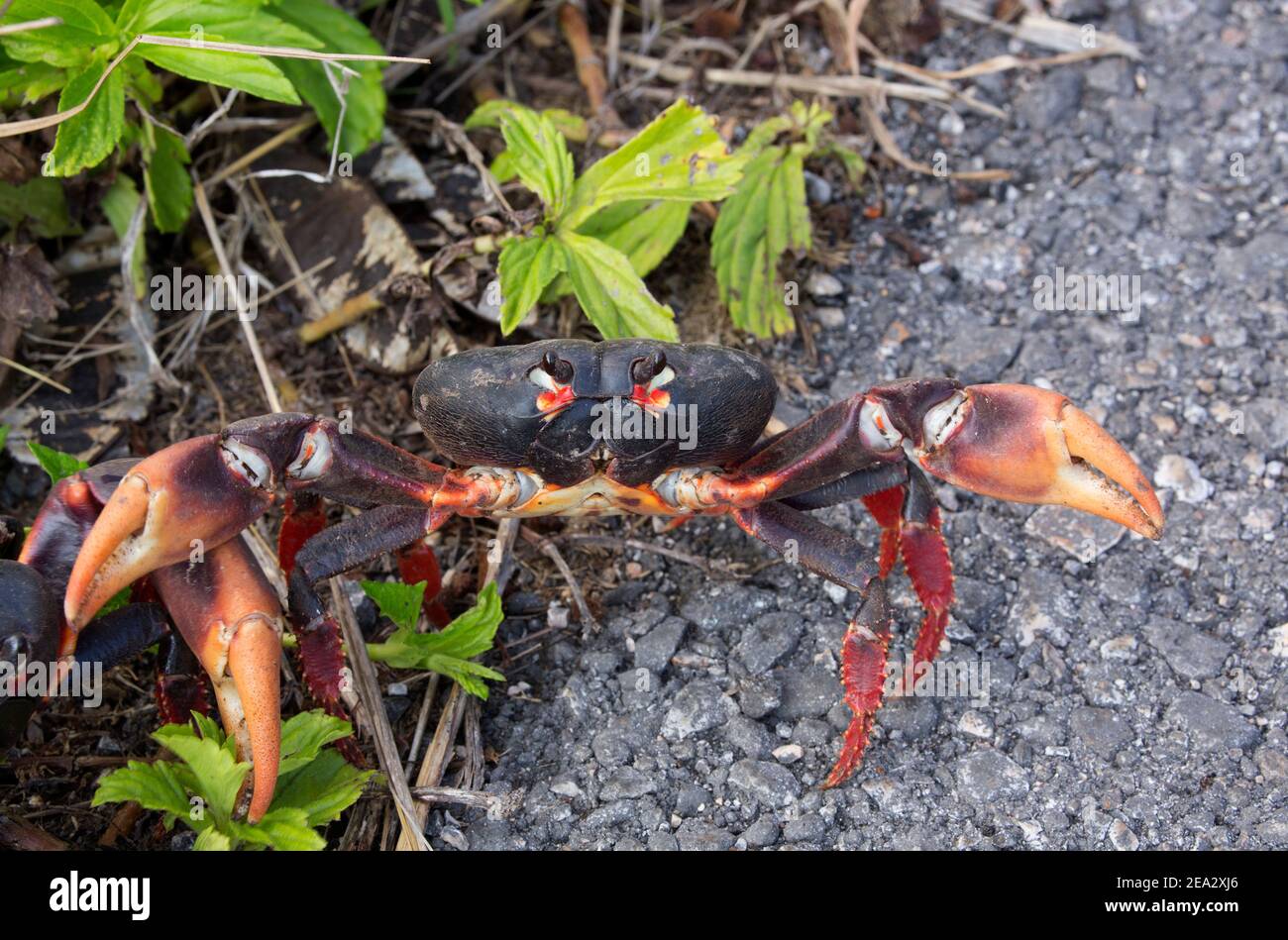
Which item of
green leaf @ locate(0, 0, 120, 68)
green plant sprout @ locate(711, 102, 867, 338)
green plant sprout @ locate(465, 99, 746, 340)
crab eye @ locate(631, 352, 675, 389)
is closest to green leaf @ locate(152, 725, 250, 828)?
crab eye @ locate(631, 352, 675, 389)

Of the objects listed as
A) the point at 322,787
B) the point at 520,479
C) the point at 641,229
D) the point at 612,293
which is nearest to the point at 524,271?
the point at 612,293

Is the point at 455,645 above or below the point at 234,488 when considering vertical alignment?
below

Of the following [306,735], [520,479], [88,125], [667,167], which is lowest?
[306,735]

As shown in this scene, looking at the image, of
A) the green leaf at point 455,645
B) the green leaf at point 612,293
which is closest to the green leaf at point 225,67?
the green leaf at point 612,293

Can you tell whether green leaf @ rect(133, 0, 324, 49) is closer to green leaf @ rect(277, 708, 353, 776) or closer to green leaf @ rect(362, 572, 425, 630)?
green leaf @ rect(362, 572, 425, 630)

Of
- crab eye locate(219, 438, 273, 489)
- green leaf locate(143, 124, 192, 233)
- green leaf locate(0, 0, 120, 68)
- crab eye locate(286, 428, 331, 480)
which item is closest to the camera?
crab eye locate(219, 438, 273, 489)

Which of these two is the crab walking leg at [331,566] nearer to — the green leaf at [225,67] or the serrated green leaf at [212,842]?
the serrated green leaf at [212,842]

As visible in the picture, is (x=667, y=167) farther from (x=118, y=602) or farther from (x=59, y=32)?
(x=118, y=602)

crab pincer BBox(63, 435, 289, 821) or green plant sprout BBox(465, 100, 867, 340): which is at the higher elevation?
green plant sprout BBox(465, 100, 867, 340)
